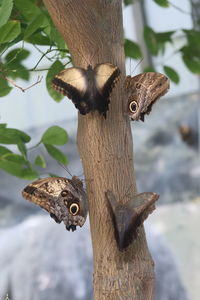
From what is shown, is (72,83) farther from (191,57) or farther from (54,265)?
(54,265)

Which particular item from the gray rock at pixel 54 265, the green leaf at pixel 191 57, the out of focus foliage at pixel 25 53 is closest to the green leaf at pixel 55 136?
the out of focus foliage at pixel 25 53

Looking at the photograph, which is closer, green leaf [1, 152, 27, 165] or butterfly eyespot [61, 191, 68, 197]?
butterfly eyespot [61, 191, 68, 197]

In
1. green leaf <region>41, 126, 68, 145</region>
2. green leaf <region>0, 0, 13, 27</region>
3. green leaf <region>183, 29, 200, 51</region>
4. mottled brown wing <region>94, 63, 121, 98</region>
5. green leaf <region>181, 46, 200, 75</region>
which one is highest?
green leaf <region>183, 29, 200, 51</region>

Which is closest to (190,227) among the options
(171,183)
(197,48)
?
(171,183)

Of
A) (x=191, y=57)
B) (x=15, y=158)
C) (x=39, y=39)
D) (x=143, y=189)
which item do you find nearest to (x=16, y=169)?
(x=15, y=158)

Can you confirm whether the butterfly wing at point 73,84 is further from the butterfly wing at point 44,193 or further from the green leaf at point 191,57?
the green leaf at point 191,57

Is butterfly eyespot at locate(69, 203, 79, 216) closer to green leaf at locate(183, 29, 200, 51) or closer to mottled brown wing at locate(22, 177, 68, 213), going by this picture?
mottled brown wing at locate(22, 177, 68, 213)

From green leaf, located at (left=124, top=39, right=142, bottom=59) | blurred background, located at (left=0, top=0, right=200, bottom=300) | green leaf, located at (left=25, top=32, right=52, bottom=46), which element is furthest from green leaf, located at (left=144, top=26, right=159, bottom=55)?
green leaf, located at (left=25, top=32, right=52, bottom=46)
